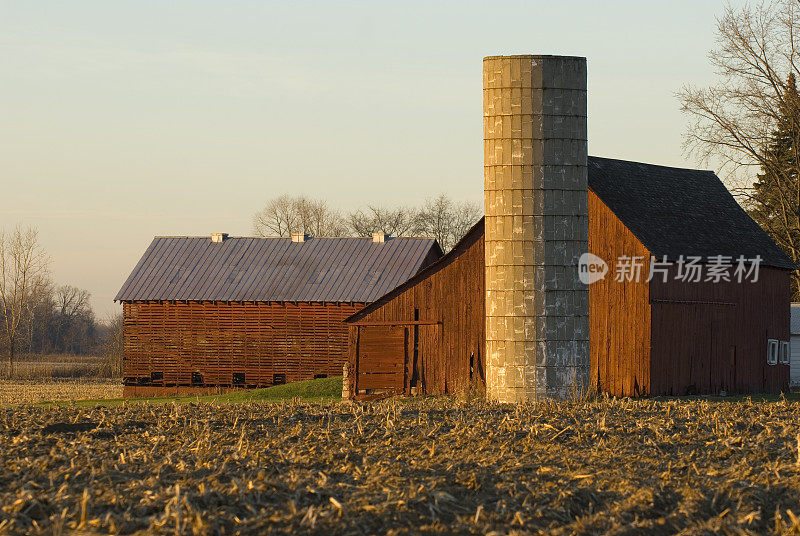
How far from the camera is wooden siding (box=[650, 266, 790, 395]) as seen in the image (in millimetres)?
31016

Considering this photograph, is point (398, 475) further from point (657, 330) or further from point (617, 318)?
point (657, 330)

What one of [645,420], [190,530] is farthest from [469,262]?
[190,530]

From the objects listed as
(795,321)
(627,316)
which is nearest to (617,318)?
(627,316)

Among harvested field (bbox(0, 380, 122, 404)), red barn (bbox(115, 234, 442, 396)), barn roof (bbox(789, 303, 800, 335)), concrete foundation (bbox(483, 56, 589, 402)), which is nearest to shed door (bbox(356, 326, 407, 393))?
concrete foundation (bbox(483, 56, 589, 402))

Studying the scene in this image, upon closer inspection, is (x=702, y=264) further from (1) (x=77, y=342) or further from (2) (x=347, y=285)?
(1) (x=77, y=342)

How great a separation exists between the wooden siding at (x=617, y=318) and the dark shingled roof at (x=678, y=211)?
15.2 inches

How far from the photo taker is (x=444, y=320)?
104ft

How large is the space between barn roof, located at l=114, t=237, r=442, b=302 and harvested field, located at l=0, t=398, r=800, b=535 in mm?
26824

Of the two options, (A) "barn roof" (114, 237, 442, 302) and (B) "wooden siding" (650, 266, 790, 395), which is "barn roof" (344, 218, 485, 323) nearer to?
(B) "wooden siding" (650, 266, 790, 395)

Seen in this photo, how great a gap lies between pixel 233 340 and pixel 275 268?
3.50 metres

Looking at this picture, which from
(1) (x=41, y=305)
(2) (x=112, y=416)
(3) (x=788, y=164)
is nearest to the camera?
(2) (x=112, y=416)

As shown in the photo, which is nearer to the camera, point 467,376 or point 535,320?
point 535,320

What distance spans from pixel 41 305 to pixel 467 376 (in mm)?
109691

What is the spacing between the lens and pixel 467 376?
102 ft
